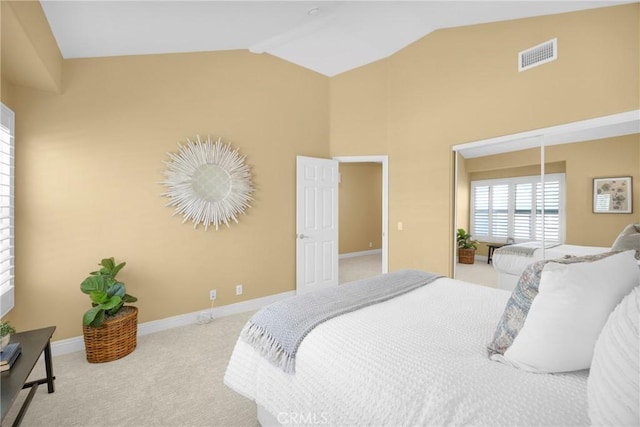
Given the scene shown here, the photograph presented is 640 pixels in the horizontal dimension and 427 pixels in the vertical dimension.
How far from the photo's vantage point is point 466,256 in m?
3.48

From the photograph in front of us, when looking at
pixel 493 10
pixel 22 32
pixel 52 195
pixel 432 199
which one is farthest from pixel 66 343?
pixel 493 10

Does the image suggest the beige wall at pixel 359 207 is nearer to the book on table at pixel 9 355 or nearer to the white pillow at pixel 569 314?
the book on table at pixel 9 355

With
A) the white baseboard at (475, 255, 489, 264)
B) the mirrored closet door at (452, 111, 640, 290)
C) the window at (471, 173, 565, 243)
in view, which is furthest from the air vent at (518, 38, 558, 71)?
the white baseboard at (475, 255, 489, 264)

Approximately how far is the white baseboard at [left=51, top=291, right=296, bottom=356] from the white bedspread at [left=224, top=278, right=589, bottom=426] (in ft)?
6.08

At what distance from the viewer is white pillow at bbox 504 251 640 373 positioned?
3.37 ft

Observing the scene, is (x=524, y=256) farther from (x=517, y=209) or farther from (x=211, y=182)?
(x=211, y=182)

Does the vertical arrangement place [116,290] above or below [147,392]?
above

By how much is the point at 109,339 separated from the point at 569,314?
311 cm

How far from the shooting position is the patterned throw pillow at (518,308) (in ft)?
3.96

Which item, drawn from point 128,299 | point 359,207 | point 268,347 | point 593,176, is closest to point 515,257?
point 593,176

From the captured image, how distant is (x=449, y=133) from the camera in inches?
140

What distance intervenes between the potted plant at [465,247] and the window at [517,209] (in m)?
0.08

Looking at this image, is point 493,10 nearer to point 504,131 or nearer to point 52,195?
point 504,131

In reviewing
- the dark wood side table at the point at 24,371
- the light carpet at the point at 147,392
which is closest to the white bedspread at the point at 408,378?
the light carpet at the point at 147,392
